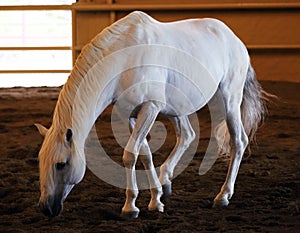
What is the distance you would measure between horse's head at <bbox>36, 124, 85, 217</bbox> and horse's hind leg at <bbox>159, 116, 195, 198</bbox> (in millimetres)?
791

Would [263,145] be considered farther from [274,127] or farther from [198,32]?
[198,32]

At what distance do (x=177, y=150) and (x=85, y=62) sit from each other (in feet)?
3.25

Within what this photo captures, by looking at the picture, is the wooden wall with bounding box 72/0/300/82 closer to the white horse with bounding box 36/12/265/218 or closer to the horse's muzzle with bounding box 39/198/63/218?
the white horse with bounding box 36/12/265/218

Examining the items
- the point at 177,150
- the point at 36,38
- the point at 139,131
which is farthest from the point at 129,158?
the point at 36,38

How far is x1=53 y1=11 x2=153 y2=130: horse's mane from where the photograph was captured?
302cm

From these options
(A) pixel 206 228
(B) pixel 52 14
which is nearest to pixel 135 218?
(A) pixel 206 228

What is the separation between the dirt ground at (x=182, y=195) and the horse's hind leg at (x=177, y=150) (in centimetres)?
10

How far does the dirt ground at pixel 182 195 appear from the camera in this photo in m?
3.25

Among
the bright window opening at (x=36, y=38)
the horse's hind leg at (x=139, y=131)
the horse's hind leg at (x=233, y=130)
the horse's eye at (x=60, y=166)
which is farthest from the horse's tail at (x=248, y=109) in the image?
the bright window opening at (x=36, y=38)

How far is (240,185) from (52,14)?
30.9 feet

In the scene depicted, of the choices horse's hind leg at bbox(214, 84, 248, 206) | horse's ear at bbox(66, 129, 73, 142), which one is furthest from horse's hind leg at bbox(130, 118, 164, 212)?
horse's ear at bbox(66, 129, 73, 142)

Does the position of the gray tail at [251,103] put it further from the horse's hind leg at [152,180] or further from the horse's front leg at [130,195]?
the horse's front leg at [130,195]

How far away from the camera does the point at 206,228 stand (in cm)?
318

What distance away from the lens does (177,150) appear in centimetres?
389
